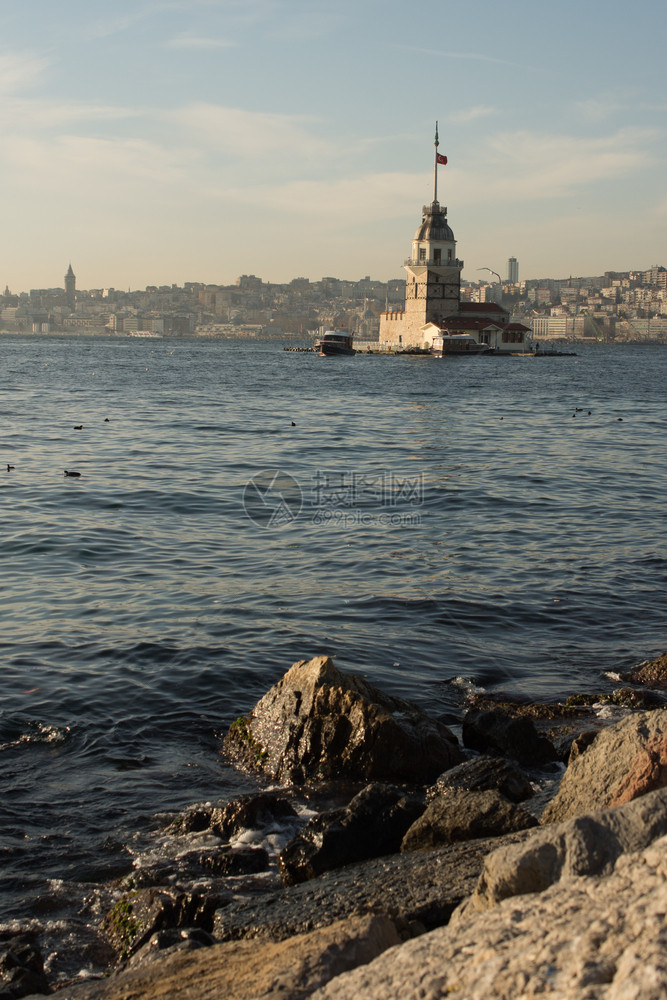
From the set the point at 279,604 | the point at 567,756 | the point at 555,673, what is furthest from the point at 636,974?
the point at 279,604

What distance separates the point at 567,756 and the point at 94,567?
7547mm

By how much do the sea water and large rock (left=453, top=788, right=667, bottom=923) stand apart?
7.67 ft

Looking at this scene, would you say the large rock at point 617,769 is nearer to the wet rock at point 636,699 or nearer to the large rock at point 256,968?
the large rock at point 256,968

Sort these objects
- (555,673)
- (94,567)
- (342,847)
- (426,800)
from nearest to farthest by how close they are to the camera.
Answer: (342,847) < (426,800) < (555,673) < (94,567)

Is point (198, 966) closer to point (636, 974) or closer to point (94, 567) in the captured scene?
point (636, 974)

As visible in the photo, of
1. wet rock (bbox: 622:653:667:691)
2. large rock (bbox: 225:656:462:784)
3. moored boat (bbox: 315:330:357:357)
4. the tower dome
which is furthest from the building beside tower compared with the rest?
large rock (bbox: 225:656:462:784)

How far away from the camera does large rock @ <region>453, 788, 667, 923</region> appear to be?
3383 mm

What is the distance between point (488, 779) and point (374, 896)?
5.52 ft

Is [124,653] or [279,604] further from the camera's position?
[279,604]

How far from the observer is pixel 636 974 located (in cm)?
243

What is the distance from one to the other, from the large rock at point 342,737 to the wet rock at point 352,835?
0.84m

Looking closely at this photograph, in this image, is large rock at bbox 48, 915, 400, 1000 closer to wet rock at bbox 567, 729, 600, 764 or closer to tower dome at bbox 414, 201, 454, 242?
wet rock at bbox 567, 729, 600, 764

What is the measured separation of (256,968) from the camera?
3.55m

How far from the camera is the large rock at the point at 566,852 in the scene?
3383 mm
